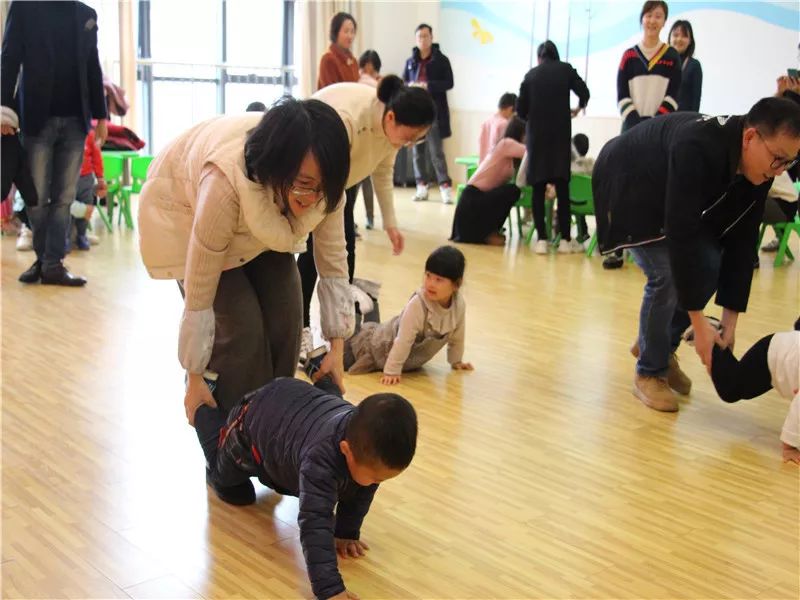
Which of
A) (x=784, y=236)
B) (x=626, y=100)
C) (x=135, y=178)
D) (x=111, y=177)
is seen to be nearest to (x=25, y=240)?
(x=111, y=177)

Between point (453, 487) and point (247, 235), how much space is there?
34.5 inches

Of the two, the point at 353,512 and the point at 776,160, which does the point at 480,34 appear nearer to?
the point at 776,160

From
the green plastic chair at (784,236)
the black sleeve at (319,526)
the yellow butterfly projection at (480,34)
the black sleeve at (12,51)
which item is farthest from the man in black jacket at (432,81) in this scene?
the black sleeve at (319,526)

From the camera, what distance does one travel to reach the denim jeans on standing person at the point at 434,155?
31.4 feet

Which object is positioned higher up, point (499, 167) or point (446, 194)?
point (499, 167)

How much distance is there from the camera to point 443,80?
9.73 meters

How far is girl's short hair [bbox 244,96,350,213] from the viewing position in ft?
6.23

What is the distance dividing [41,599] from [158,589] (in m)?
0.22

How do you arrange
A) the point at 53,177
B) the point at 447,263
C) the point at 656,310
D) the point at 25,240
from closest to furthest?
the point at 656,310
the point at 447,263
the point at 53,177
the point at 25,240

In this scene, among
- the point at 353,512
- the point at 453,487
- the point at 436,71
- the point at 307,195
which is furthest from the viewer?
the point at 436,71

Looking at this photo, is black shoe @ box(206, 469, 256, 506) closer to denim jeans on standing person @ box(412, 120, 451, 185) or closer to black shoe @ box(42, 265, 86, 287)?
black shoe @ box(42, 265, 86, 287)

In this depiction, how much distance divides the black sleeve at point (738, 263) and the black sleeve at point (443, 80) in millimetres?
7003

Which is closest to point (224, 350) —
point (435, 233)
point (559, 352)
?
point (559, 352)

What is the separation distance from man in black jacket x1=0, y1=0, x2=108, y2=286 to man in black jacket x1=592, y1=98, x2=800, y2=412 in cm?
269
